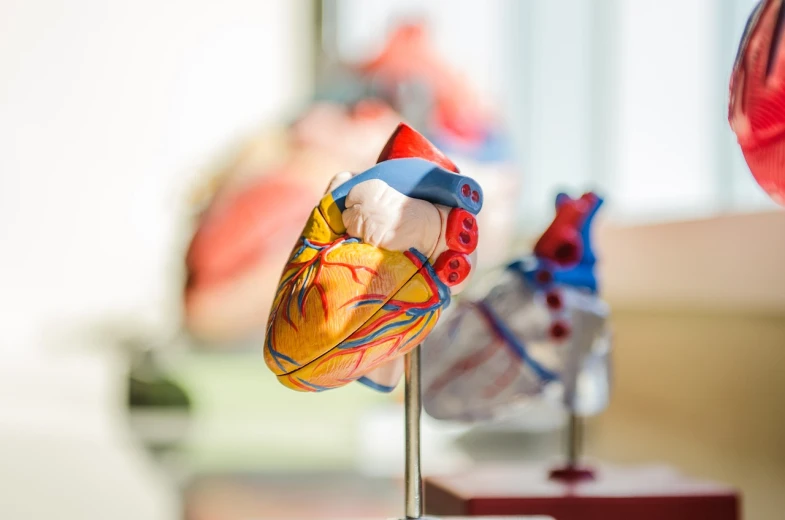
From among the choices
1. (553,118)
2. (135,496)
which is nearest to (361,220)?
(135,496)

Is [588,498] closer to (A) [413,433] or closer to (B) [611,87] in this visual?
(A) [413,433]

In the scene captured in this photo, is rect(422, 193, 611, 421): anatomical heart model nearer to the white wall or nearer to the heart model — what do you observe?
the heart model

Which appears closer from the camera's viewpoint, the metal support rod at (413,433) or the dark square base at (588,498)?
the metal support rod at (413,433)

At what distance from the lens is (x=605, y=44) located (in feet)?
8.11

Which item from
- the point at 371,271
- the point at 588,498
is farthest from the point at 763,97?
the point at 588,498

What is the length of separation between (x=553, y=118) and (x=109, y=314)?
1382mm

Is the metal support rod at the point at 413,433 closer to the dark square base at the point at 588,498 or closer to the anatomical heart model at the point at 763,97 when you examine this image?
the dark square base at the point at 588,498

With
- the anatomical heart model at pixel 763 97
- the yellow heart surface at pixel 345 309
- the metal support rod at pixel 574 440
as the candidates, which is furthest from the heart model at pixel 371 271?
the metal support rod at pixel 574 440

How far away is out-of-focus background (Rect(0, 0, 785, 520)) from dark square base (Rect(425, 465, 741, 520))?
0.21 m

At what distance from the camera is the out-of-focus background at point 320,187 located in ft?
5.01

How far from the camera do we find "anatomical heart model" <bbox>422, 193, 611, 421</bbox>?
0.97 metres

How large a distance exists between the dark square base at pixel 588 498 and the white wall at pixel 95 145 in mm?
2127

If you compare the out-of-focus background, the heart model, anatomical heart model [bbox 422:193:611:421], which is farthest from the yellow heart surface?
Result: the out-of-focus background

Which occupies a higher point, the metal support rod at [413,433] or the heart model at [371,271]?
the heart model at [371,271]
